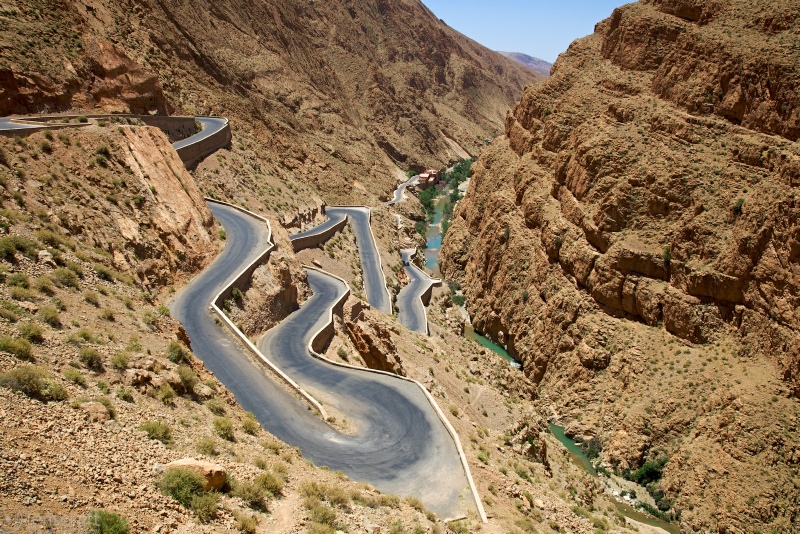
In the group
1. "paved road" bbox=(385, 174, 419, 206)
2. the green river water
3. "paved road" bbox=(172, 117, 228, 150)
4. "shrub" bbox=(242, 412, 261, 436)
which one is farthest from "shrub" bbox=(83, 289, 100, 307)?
Result: "paved road" bbox=(385, 174, 419, 206)

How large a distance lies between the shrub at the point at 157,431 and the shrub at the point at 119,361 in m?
2.08

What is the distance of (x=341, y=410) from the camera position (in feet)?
66.8

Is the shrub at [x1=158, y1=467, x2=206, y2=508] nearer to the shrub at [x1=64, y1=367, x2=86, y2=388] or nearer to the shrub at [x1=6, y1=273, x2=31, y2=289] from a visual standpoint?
the shrub at [x1=64, y1=367, x2=86, y2=388]

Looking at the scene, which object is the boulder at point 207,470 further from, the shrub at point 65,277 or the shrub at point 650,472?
the shrub at point 650,472

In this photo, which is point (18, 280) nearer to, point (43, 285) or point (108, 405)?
point (43, 285)

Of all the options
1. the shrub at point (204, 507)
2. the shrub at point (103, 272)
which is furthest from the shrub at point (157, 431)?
the shrub at point (103, 272)

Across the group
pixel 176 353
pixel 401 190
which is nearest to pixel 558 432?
pixel 176 353

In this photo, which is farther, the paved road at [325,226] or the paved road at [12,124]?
the paved road at [325,226]

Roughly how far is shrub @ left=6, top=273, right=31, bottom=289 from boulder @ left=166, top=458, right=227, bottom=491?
260 inches

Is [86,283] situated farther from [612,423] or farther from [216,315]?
[612,423]

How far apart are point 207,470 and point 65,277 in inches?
315

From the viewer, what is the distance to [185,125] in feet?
145

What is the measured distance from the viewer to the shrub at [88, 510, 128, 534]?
861 cm

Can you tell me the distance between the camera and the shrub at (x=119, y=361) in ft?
44.7
